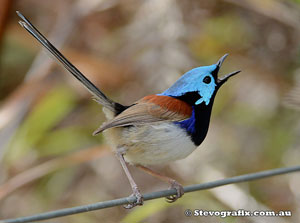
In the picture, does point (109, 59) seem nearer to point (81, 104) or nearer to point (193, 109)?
point (81, 104)

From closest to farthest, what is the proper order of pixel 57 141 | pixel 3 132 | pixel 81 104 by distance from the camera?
1. pixel 3 132
2. pixel 57 141
3. pixel 81 104

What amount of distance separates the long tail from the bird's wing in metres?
0.17

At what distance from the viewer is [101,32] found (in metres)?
6.30

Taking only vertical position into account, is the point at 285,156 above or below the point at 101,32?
below

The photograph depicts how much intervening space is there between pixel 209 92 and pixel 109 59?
2.57 meters

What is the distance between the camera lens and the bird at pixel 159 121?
2990 mm

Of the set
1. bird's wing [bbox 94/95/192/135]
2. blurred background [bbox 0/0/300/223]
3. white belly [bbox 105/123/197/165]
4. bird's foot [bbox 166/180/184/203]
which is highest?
blurred background [bbox 0/0/300/223]

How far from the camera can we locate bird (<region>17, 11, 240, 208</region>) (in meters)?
2.99

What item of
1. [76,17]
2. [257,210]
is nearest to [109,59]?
[76,17]

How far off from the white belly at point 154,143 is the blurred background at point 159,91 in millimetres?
1352

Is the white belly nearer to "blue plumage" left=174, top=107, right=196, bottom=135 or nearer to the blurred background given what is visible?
"blue plumage" left=174, top=107, right=196, bottom=135

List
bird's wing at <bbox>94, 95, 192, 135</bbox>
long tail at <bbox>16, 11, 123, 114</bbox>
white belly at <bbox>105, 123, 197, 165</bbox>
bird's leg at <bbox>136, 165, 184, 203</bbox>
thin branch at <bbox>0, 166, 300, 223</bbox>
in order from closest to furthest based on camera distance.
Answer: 1. thin branch at <bbox>0, 166, 300, 223</bbox>
2. long tail at <bbox>16, 11, 123, 114</bbox>
3. white belly at <bbox>105, 123, 197, 165</bbox>
4. bird's wing at <bbox>94, 95, 192, 135</bbox>
5. bird's leg at <bbox>136, 165, 184, 203</bbox>

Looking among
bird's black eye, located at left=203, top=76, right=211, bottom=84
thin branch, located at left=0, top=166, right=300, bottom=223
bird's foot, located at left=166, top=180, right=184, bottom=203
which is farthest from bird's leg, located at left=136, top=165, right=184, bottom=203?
bird's black eye, located at left=203, top=76, right=211, bottom=84

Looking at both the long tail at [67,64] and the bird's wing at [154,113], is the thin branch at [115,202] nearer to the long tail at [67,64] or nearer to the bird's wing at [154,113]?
the bird's wing at [154,113]
